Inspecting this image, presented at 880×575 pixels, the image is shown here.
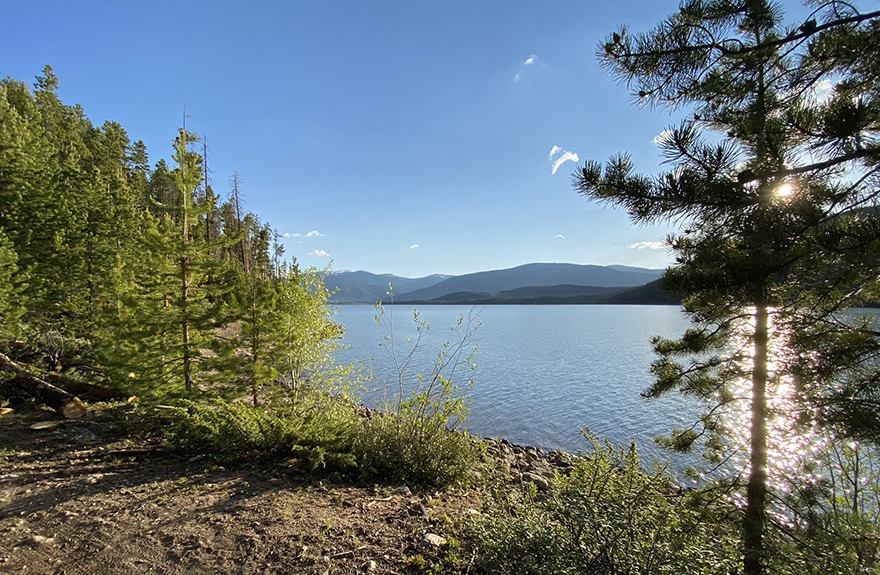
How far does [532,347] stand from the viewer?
34281mm

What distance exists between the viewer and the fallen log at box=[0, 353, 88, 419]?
7504 millimetres

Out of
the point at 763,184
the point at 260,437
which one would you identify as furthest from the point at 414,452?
the point at 763,184

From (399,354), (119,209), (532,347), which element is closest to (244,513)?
(119,209)

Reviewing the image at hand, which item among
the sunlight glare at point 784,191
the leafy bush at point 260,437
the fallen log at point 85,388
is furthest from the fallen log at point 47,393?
the sunlight glare at point 784,191

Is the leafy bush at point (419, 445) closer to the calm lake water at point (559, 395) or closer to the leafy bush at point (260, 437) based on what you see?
the leafy bush at point (260, 437)

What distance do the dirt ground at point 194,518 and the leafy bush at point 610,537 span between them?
758 millimetres

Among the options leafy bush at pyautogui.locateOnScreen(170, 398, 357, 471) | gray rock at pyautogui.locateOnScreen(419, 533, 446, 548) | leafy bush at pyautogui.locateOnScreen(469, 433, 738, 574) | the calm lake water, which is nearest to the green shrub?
leafy bush at pyautogui.locateOnScreen(170, 398, 357, 471)

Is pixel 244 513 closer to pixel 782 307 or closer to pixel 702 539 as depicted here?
pixel 702 539

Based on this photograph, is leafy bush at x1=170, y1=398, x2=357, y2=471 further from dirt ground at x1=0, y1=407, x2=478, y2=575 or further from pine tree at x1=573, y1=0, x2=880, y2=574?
pine tree at x1=573, y1=0, x2=880, y2=574

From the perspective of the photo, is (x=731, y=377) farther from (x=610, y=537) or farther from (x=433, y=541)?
(x=433, y=541)

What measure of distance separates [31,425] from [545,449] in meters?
12.6

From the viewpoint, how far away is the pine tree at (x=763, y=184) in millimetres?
2068

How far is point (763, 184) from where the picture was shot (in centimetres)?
236

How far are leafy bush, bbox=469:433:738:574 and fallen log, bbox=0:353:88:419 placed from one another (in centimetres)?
867
